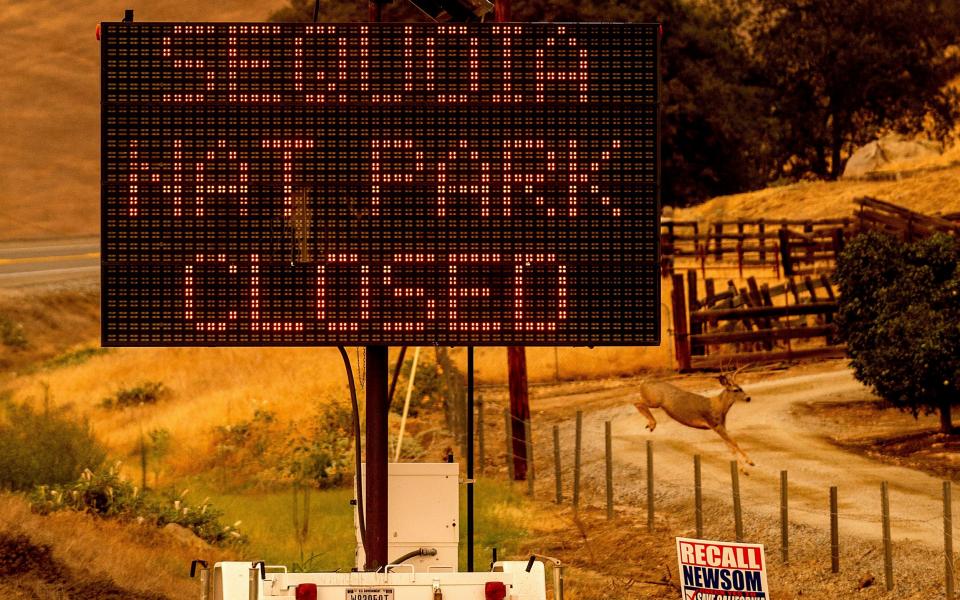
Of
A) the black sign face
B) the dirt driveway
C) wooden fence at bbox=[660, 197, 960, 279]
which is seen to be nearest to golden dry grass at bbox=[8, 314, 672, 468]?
the dirt driveway

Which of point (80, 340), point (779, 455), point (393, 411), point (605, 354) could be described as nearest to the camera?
point (779, 455)

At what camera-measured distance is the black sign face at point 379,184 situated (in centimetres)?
976

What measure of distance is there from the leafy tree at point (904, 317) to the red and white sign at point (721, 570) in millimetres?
12612

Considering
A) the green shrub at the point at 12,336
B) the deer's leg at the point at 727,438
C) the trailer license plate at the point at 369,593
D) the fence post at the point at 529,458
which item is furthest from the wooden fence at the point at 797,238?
the trailer license plate at the point at 369,593

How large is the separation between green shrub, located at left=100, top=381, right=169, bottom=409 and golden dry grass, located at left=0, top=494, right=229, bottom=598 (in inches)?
607

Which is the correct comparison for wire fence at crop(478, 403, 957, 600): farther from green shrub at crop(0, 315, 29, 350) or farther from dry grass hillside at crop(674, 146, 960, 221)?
dry grass hillside at crop(674, 146, 960, 221)

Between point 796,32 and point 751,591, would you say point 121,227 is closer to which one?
point 751,591

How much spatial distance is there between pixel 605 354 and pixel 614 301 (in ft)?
79.5

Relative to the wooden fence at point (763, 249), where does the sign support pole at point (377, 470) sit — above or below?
below

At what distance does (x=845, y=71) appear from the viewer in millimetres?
66000

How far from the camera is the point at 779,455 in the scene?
960 inches

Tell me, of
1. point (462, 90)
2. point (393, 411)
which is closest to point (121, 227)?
point (462, 90)

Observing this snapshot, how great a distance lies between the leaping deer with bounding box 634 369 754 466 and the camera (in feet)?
76.0

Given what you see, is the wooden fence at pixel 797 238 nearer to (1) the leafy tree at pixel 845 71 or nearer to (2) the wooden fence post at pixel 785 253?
(2) the wooden fence post at pixel 785 253
